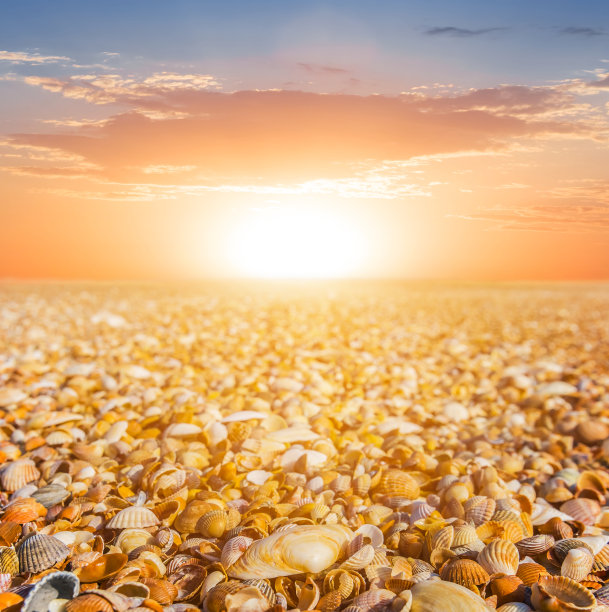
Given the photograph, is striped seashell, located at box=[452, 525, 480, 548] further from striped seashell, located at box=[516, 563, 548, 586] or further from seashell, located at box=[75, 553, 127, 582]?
seashell, located at box=[75, 553, 127, 582]

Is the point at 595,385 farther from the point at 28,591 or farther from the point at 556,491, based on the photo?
the point at 28,591

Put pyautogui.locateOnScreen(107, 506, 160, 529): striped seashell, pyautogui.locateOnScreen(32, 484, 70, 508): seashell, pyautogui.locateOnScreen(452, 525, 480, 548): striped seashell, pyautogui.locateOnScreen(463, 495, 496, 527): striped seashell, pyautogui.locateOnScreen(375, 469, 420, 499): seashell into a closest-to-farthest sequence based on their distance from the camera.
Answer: pyautogui.locateOnScreen(452, 525, 480, 548): striped seashell < pyautogui.locateOnScreen(107, 506, 160, 529): striped seashell < pyautogui.locateOnScreen(463, 495, 496, 527): striped seashell < pyautogui.locateOnScreen(32, 484, 70, 508): seashell < pyautogui.locateOnScreen(375, 469, 420, 499): seashell

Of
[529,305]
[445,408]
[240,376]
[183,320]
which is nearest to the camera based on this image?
[445,408]

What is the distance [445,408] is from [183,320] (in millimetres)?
6785

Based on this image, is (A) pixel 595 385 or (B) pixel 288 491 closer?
(B) pixel 288 491

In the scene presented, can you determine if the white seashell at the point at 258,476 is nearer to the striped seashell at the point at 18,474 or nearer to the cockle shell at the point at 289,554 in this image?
the cockle shell at the point at 289,554

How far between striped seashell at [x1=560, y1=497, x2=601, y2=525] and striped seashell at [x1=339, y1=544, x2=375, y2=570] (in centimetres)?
173

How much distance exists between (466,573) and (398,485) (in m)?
0.98

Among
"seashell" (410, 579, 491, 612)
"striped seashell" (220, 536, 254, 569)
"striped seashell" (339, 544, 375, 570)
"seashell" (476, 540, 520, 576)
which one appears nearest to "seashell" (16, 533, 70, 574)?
"striped seashell" (220, 536, 254, 569)

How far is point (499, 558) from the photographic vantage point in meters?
2.83

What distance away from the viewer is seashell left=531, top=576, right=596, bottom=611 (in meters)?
2.54

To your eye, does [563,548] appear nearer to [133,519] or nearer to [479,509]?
[479,509]

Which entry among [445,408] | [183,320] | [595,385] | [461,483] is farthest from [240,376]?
[183,320]

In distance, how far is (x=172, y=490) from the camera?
3.55m
